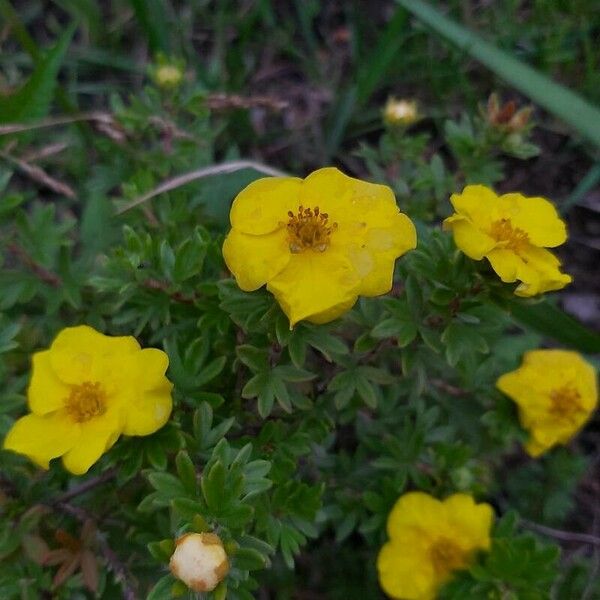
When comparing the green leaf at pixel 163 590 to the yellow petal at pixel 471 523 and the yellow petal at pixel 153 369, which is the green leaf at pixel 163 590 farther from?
the yellow petal at pixel 471 523

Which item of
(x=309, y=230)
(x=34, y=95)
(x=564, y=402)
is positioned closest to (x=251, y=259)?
(x=309, y=230)

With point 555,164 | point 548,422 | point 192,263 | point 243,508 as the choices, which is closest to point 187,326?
point 192,263

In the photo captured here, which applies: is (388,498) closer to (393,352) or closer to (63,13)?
(393,352)

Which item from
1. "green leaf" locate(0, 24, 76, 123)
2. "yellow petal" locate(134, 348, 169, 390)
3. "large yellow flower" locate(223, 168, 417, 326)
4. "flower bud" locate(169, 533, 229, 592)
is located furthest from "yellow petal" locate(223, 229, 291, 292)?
"green leaf" locate(0, 24, 76, 123)

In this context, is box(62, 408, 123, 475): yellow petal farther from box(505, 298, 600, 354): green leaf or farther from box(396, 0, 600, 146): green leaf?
box(396, 0, 600, 146): green leaf

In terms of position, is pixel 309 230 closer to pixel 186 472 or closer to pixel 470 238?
pixel 470 238

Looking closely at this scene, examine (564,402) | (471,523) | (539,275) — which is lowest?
(471,523)

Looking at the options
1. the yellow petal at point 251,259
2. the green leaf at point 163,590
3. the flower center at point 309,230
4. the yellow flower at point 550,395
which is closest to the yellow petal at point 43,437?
the green leaf at point 163,590

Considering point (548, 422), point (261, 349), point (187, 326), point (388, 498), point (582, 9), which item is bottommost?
point (388, 498)
